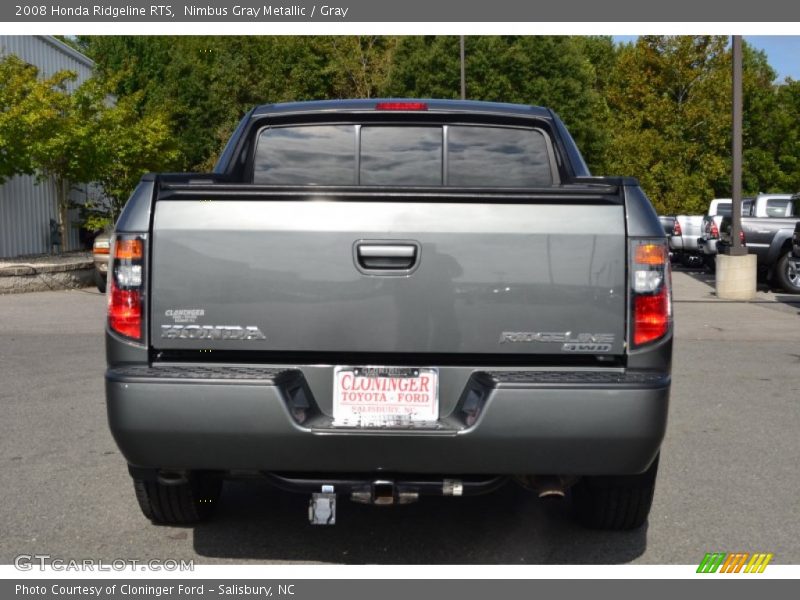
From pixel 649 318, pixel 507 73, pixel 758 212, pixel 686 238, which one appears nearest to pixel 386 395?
pixel 649 318

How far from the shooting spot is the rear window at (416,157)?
5375mm

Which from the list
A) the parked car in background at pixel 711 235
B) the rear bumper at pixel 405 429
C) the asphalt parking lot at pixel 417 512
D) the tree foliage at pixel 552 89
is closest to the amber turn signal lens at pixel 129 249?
the rear bumper at pixel 405 429

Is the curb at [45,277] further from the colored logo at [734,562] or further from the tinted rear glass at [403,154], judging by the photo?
the colored logo at [734,562]

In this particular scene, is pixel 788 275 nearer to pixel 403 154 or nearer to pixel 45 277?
pixel 45 277

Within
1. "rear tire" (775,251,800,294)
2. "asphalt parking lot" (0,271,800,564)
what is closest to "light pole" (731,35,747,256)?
"rear tire" (775,251,800,294)

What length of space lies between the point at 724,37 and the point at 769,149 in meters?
6.38

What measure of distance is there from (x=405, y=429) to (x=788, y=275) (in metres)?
17.5

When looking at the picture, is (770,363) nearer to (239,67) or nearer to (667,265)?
(667,265)

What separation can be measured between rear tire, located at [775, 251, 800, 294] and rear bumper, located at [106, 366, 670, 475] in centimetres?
1696

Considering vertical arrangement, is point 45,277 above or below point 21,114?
below

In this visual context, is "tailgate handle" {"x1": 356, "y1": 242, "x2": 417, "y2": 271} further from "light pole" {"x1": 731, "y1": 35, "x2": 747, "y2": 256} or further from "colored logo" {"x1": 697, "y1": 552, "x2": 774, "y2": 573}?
"light pole" {"x1": 731, "y1": 35, "x2": 747, "y2": 256}

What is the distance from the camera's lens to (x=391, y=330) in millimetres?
3906

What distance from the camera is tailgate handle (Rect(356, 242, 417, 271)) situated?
3904 millimetres

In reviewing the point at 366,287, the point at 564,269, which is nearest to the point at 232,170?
the point at 366,287
